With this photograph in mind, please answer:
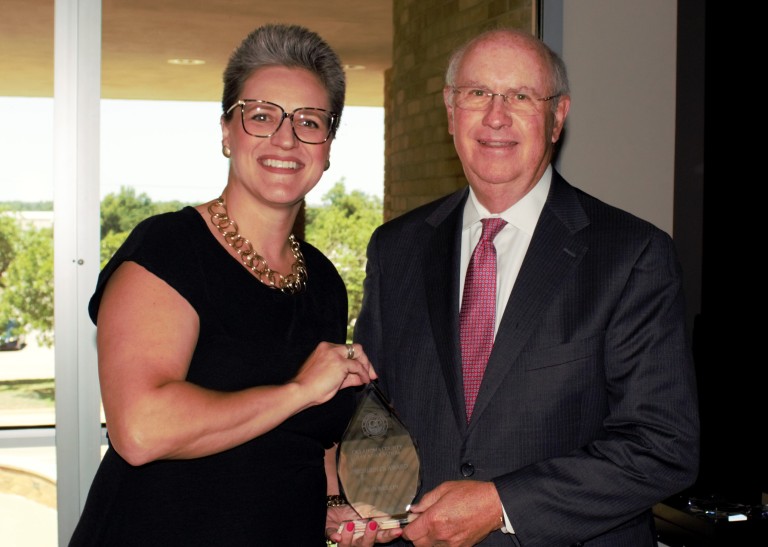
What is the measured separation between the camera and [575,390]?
1.99 m

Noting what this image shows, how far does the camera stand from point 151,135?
383 cm

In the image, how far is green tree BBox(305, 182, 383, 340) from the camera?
12.7 feet

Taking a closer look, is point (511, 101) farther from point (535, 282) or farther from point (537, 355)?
point (537, 355)

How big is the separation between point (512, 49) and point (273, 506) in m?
1.23

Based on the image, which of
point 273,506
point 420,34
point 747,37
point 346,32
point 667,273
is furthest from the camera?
point 420,34

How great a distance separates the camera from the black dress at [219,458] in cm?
179

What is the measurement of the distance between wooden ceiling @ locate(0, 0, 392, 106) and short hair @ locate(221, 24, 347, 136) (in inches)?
60.3

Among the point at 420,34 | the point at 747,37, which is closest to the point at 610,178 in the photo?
the point at 747,37

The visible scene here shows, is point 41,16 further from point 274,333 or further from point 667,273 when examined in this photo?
point 667,273

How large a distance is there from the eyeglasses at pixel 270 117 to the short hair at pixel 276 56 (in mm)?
46

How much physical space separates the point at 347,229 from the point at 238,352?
7.17 feet

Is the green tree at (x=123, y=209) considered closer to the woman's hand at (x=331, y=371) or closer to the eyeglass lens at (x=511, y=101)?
the eyeglass lens at (x=511, y=101)

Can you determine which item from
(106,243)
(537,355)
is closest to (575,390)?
(537,355)

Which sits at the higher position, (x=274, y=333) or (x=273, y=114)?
(x=273, y=114)
